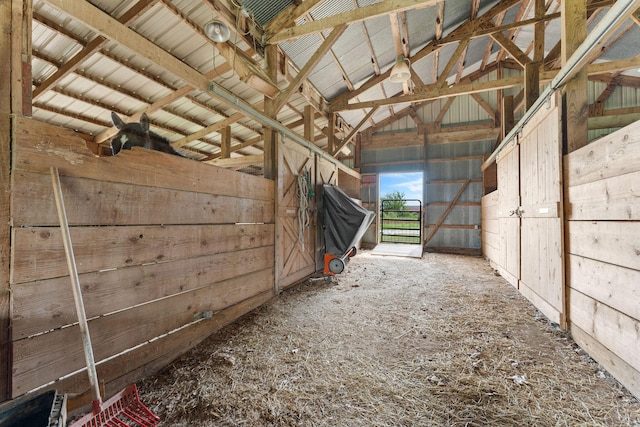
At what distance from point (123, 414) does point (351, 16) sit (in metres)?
3.75

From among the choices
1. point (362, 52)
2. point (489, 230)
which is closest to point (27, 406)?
point (362, 52)

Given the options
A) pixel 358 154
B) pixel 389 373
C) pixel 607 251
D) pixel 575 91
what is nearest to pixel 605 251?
pixel 607 251

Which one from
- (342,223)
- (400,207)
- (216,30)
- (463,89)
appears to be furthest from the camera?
(400,207)

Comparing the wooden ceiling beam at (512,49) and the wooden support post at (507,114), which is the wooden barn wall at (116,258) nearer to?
the wooden ceiling beam at (512,49)

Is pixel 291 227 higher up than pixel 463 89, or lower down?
lower down

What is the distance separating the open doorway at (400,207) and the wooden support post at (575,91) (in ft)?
18.1

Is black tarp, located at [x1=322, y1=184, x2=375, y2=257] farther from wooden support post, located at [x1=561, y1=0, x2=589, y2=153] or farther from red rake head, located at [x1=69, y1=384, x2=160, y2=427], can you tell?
red rake head, located at [x1=69, y1=384, x2=160, y2=427]

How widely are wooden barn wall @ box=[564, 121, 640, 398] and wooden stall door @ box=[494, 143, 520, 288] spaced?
1470 millimetres

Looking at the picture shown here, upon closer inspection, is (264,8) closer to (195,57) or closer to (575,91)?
(195,57)

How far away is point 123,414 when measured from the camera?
1.28 metres

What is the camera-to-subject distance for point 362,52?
4.62 metres

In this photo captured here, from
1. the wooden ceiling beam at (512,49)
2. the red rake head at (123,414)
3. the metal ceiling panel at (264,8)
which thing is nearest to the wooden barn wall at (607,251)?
the red rake head at (123,414)

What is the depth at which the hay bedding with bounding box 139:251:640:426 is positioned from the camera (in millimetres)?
1364

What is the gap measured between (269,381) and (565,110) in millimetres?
3231
